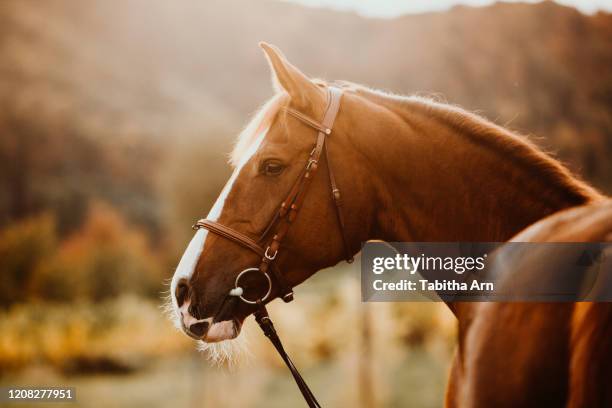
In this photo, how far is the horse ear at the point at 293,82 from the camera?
1359 millimetres

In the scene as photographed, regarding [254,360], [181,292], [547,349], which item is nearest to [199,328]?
[181,292]

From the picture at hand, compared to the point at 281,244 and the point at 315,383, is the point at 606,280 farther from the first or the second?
the point at 315,383

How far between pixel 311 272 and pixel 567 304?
74 cm

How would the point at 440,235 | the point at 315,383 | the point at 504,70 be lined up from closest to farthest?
the point at 440,235 → the point at 504,70 → the point at 315,383

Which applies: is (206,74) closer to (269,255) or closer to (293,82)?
(293,82)

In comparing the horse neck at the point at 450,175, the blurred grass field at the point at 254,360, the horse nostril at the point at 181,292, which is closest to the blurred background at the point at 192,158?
the blurred grass field at the point at 254,360

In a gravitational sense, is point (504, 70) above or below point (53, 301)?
above

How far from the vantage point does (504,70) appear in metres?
5.33

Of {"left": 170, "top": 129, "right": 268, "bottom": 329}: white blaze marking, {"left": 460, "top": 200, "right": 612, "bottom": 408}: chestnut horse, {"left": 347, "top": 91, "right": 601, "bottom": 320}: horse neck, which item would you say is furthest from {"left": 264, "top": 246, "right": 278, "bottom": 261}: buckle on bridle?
{"left": 460, "top": 200, "right": 612, "bottom": 408}: chestnut horse

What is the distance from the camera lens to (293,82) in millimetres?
1365

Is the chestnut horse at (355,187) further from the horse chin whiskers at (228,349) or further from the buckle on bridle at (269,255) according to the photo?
the horse chin whiskers at (228,349)

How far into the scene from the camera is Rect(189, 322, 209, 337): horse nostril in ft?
4.32

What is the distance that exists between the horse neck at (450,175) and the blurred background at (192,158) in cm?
243

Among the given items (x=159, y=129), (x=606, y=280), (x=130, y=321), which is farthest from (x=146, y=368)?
(x=606, y=280)
